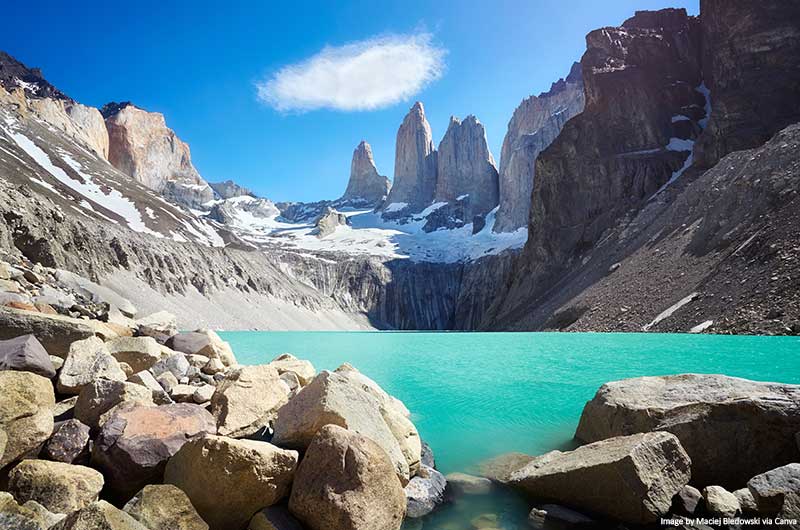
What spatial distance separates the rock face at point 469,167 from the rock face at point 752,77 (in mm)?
109924

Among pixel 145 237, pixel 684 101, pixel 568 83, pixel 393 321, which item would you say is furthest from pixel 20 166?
pixel 568 83

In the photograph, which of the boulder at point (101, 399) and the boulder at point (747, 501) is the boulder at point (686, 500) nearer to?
the boulder at point (747, 501)

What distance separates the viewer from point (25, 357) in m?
6.45

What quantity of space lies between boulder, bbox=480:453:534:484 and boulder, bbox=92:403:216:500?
4696 mm

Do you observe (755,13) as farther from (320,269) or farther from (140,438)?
(320,269)

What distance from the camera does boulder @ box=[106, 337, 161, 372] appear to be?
29.5ft

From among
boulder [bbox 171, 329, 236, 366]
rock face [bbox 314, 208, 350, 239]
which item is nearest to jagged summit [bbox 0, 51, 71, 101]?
rock face [bbox 314, 208, 350, 239]

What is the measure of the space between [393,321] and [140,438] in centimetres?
11841

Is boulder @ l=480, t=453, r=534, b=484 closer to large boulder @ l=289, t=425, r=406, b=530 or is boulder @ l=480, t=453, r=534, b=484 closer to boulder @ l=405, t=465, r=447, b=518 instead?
boulder @ l=405, t=465, r=447, b=518

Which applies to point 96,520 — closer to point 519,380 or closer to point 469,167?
point 519,380

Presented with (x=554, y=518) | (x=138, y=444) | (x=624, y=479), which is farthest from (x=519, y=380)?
(x=138, y=444)

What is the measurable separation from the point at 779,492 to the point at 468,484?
13.4 feet

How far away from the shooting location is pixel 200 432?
232 inches

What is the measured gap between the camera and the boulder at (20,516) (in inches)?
147
